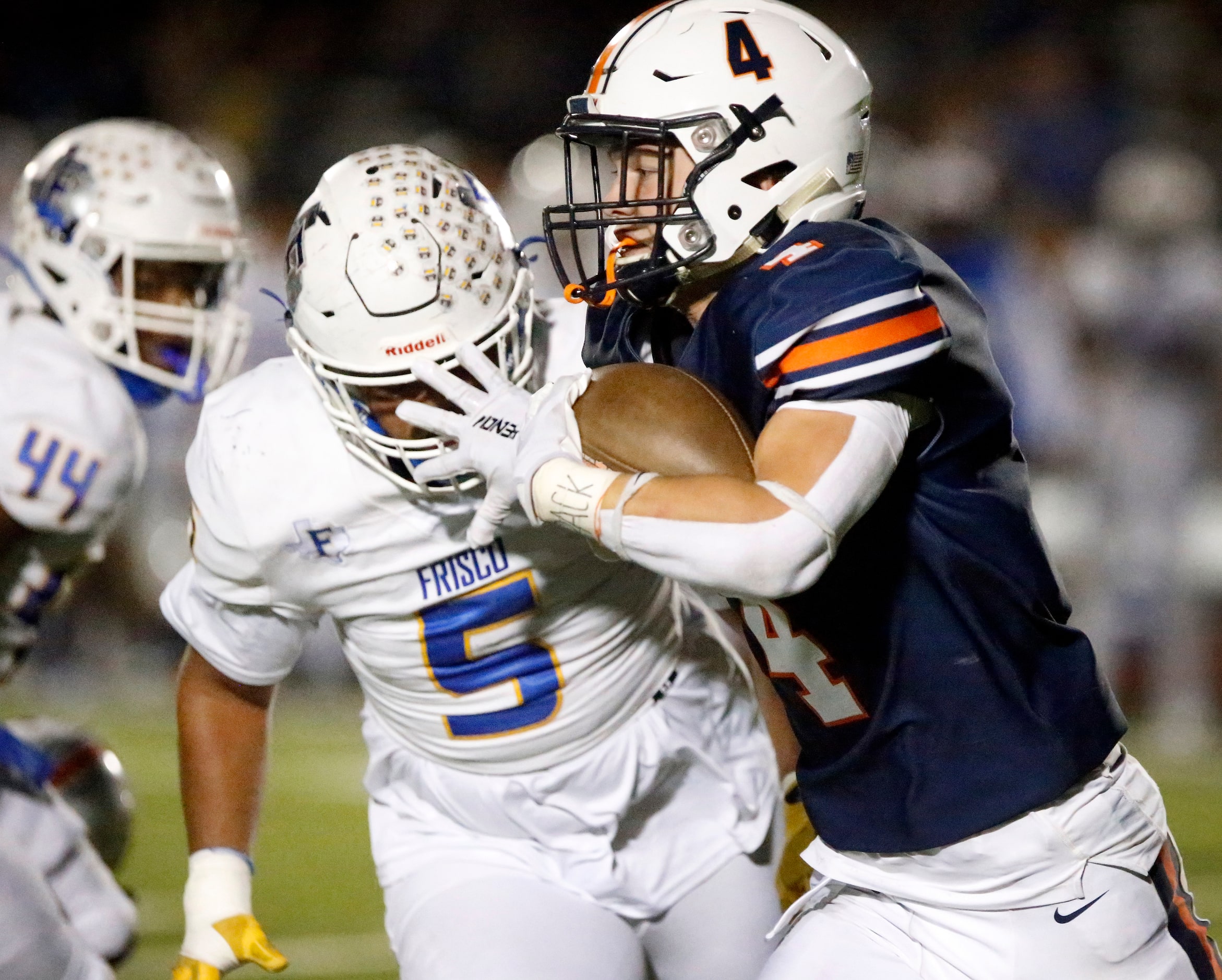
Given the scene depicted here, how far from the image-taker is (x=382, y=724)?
2.41 meters

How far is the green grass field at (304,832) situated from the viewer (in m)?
3.68

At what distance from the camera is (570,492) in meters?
1.73

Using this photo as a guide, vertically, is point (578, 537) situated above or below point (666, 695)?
above

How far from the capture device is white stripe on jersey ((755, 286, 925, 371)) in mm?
1681

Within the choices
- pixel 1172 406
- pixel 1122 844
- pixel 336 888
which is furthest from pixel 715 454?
pixel 1172 406

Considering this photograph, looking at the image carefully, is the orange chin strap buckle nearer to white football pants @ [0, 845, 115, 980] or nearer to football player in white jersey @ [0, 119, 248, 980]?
football player in white jersey @ [0, 119, 248, 980]

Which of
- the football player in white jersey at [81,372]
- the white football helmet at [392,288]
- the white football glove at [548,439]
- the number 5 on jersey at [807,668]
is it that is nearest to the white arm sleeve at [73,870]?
the football player in white jersey at [81,372]

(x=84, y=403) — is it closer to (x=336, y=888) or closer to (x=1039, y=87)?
(x=336, y=888)

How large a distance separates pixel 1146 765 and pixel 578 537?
389 cm

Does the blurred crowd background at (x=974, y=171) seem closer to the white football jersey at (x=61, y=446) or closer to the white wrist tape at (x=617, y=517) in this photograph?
the white football jersey at (x=61, y=446)

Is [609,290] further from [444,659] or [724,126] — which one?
[444,659]

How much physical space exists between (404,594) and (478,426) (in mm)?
345

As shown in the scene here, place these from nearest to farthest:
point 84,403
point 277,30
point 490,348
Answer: point 490,348 → point 84,403 → point 277,30

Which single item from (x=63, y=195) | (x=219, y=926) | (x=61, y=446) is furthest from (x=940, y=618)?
(x=63, y=195)
